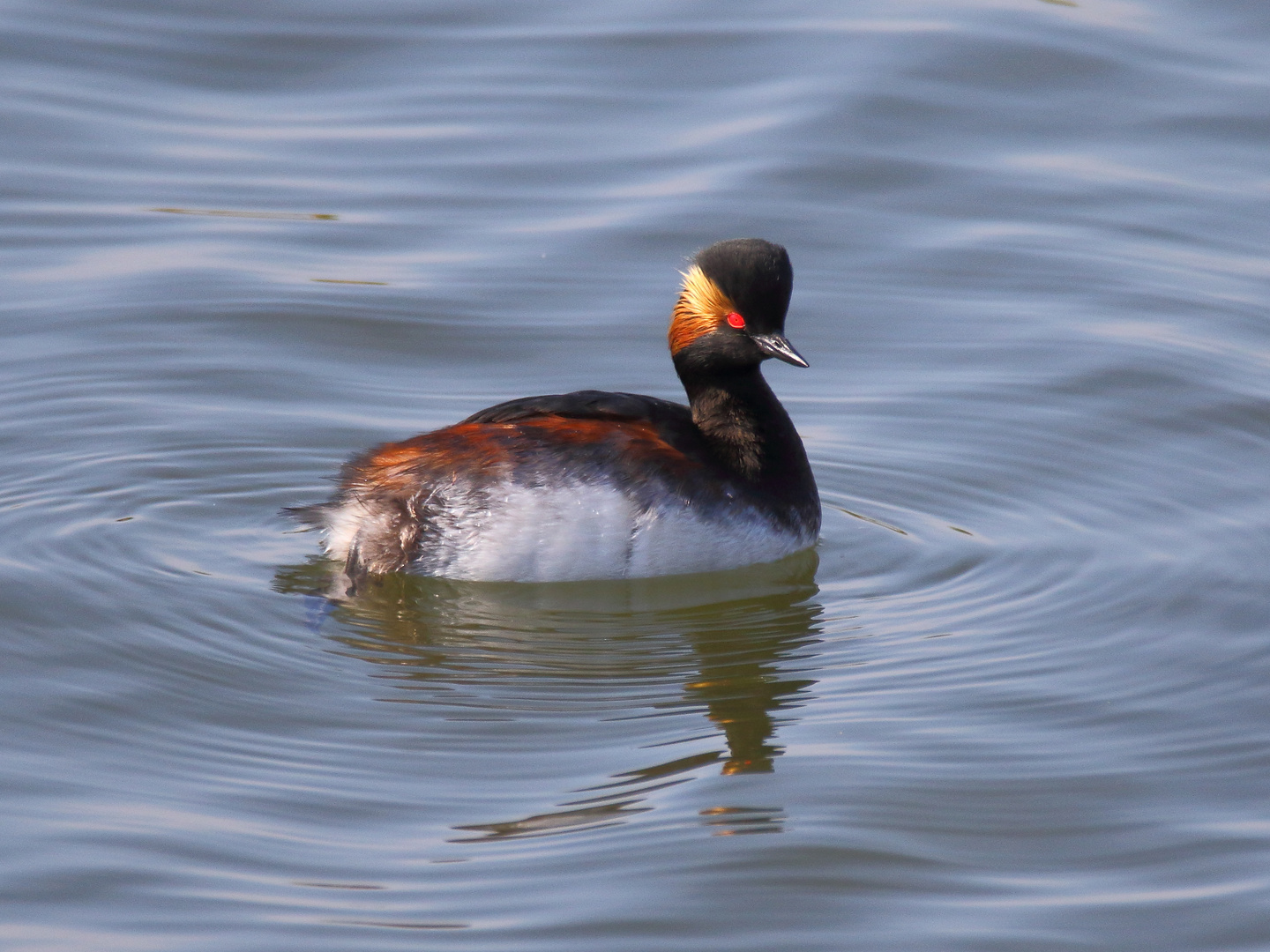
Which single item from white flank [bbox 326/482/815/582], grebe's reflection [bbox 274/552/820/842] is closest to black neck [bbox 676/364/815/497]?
white flank [bbox 326/482/815/582]

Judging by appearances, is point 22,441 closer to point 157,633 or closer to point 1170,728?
point 157,633

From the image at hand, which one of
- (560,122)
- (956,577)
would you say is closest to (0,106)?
(560,122)

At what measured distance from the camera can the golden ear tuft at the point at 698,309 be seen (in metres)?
8.37

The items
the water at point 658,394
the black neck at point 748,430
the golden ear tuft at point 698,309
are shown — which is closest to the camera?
the water at point 658,394

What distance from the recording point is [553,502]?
7.93 m

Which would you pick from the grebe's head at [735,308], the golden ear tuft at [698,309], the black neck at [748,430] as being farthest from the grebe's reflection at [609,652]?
the golden ear tuft at [698,309]

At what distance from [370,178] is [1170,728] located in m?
7.52

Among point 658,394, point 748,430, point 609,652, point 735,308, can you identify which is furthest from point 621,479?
point 658,394

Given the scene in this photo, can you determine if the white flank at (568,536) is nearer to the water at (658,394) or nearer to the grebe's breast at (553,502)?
the grebe's breast at (553,502)

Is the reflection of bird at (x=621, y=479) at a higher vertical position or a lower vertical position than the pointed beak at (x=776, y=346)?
lower

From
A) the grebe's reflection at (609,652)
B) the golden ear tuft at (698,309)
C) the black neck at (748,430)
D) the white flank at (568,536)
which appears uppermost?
the golden ear tuft at (698,309)

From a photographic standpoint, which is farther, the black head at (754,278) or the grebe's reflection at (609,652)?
the black head at (754,278)

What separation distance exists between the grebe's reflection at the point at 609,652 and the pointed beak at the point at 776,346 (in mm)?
976

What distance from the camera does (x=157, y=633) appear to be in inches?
301
